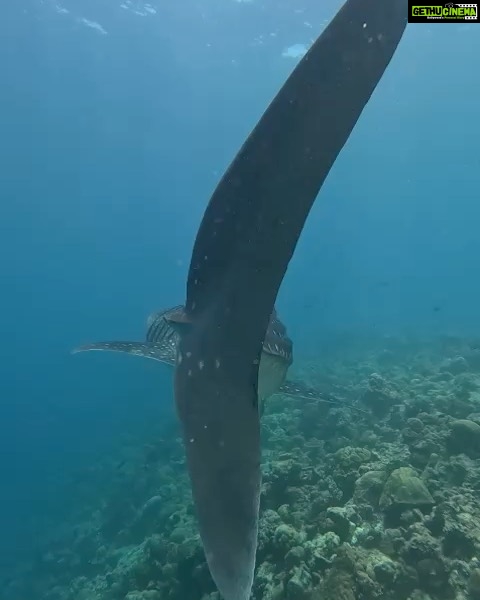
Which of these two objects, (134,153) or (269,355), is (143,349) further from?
(134,153)

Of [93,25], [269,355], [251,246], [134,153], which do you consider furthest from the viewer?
[134,153]

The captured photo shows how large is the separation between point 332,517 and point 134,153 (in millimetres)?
69473

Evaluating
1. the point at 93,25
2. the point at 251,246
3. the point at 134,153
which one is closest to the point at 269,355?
the point at 251,246

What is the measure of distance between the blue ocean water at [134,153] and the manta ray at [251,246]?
20.3m

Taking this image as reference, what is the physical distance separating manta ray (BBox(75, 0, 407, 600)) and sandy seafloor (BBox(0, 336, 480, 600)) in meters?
4.00

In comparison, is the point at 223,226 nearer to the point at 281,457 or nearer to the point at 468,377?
the point at 281,457

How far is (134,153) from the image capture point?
6850cm

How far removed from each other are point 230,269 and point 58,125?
199 ft

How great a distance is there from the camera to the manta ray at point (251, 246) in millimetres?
1568

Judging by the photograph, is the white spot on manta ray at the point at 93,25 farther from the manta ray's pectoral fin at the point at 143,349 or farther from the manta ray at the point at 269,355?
the manta ray's pectoral fin at the point at 143,349

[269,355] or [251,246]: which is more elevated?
[251,246]

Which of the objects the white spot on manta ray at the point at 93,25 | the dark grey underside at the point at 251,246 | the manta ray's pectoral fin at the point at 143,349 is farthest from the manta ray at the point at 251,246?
the white spot on manta ray at the point at 93,25

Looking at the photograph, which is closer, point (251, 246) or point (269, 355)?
point (251, 246)

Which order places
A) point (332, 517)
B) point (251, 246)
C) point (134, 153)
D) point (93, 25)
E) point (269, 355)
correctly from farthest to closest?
point (134, 153) < point (93, 25) < point (332, 517) < point (269, 355) < point (251, 246)
